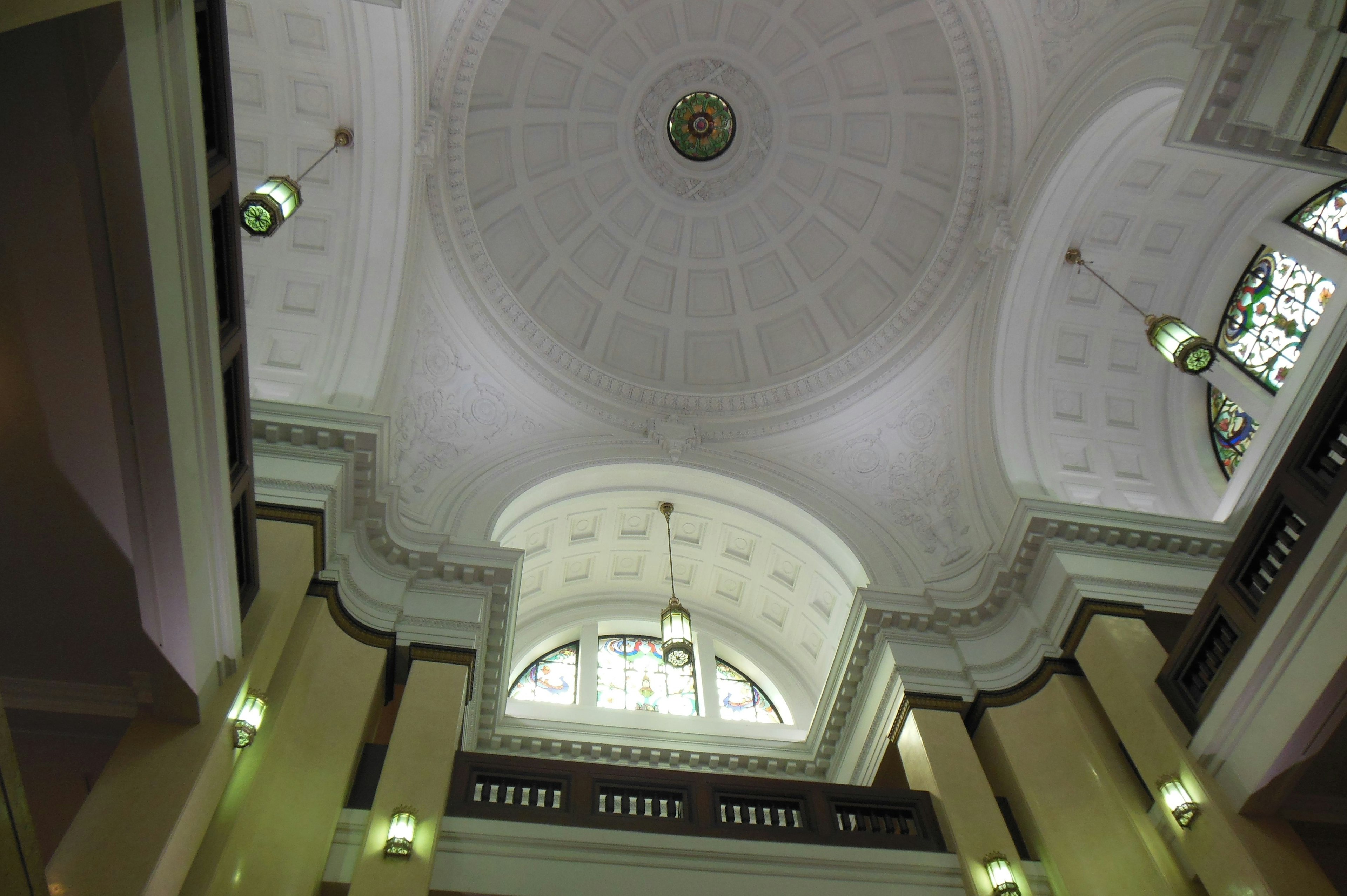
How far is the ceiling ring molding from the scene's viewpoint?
1262cm

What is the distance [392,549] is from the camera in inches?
426

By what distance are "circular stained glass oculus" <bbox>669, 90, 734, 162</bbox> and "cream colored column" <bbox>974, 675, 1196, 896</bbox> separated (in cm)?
992

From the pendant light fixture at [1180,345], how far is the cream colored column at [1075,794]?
11.6 ft

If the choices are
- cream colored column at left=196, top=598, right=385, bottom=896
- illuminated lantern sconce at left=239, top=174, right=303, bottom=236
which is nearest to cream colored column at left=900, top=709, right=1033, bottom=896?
cream colored column at left=196, top=598, right=385, bottom=896

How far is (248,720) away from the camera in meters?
7.31

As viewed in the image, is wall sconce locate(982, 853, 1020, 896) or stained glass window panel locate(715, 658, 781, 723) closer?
wall sconce locate(982, 853, 1020, 896)

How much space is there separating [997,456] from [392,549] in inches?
312

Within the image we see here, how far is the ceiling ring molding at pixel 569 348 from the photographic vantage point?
41.4ft

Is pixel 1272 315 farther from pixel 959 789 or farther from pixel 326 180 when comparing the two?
pixel 326 180

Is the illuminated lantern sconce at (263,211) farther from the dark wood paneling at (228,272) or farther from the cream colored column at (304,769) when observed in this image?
the cream colored column at (304,769)

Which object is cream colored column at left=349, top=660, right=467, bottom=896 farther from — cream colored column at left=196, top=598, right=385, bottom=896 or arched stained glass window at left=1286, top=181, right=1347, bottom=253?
arched stained glass window at left=1286, top=181, right=1347, bottom=253

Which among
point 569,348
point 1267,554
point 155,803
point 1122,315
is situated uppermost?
point 569,348

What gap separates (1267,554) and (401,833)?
7.77 metres

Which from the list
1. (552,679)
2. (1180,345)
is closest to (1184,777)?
(1180,345)
